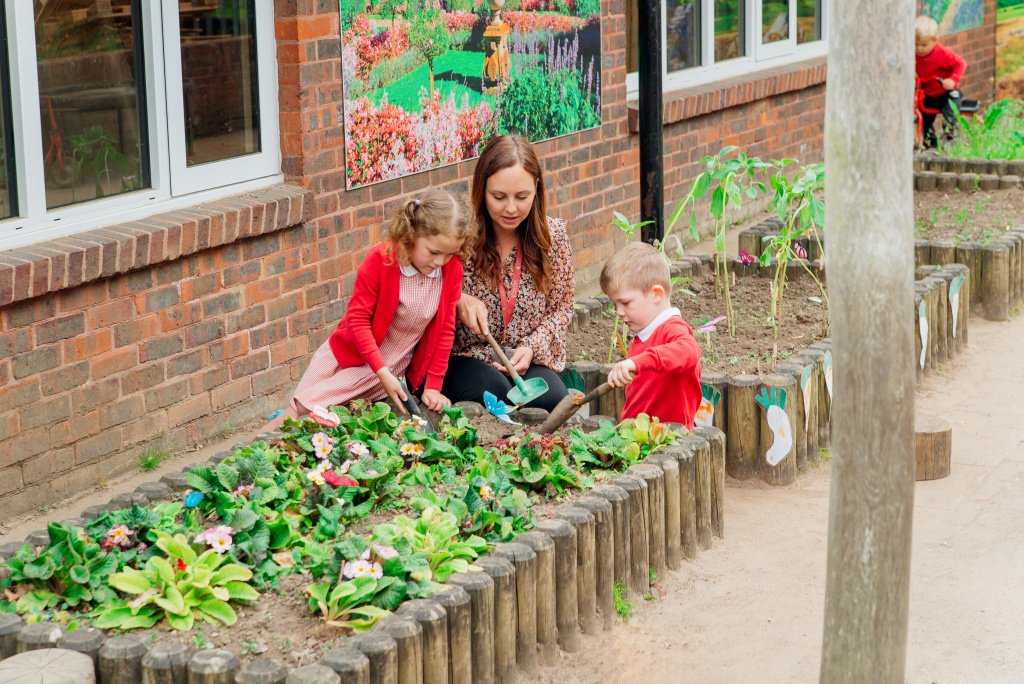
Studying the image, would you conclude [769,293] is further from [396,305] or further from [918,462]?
[396,305]

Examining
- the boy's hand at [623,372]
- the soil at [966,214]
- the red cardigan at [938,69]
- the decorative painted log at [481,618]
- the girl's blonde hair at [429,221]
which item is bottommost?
the decorative painted log at [481,618]

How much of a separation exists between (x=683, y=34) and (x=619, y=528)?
6297mm

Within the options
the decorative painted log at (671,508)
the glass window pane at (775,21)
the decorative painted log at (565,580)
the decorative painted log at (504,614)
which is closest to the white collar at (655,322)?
the decorative painted log at (671,508)

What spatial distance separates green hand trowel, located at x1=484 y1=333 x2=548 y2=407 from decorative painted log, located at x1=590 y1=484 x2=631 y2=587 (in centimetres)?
111

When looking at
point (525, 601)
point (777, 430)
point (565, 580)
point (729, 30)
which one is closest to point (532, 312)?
point (777, 430)

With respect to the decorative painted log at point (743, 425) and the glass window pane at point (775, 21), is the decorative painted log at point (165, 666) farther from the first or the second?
the glass window pane at point (775, 21)

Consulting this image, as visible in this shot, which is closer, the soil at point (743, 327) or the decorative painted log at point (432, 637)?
the decorative painted log at point (432, 637)

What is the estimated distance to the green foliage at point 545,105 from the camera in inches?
305

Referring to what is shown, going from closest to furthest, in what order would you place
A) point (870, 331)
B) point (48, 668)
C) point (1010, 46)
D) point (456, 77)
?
1. point (870, 331)
2. point (48, 668)
3. point (456, 77)
4. point (1010, 46)

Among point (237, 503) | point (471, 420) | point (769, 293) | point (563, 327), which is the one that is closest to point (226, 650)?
point (237, 503)

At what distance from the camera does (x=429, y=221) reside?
4926 mm

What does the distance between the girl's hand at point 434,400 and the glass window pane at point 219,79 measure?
1.54 meters

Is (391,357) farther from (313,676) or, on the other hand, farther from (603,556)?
(313,676)

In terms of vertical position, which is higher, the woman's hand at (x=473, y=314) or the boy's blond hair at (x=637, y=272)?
the boy's blond hair at (x=637, y=272)
